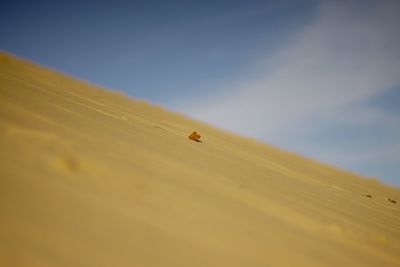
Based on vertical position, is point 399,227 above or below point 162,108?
below

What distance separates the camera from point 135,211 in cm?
147

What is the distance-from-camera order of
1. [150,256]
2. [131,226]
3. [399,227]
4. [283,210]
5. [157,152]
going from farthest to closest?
[399,227]
[157,152]
[283,210]
[131,226]
[150,256]

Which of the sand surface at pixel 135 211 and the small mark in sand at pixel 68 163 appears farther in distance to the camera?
the small mark in sand at pixel 68 163

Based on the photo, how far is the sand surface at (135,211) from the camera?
45.4 inches

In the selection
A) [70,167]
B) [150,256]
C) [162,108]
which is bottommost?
[150,256]

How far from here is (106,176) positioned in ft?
5.62

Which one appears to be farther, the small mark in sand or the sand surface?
the small mark in sand

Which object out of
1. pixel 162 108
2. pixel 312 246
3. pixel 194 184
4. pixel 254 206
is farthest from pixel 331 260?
pixel 162 108

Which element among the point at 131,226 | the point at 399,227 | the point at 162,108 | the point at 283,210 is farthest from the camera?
the point at 162,108

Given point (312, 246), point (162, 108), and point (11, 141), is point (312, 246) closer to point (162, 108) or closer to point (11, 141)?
point (11, 141)

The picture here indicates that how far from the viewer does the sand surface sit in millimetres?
1154

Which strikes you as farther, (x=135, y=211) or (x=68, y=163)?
(x=68, y=163)

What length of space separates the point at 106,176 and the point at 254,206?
35.1 inches

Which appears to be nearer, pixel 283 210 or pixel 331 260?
pixel 331 260
